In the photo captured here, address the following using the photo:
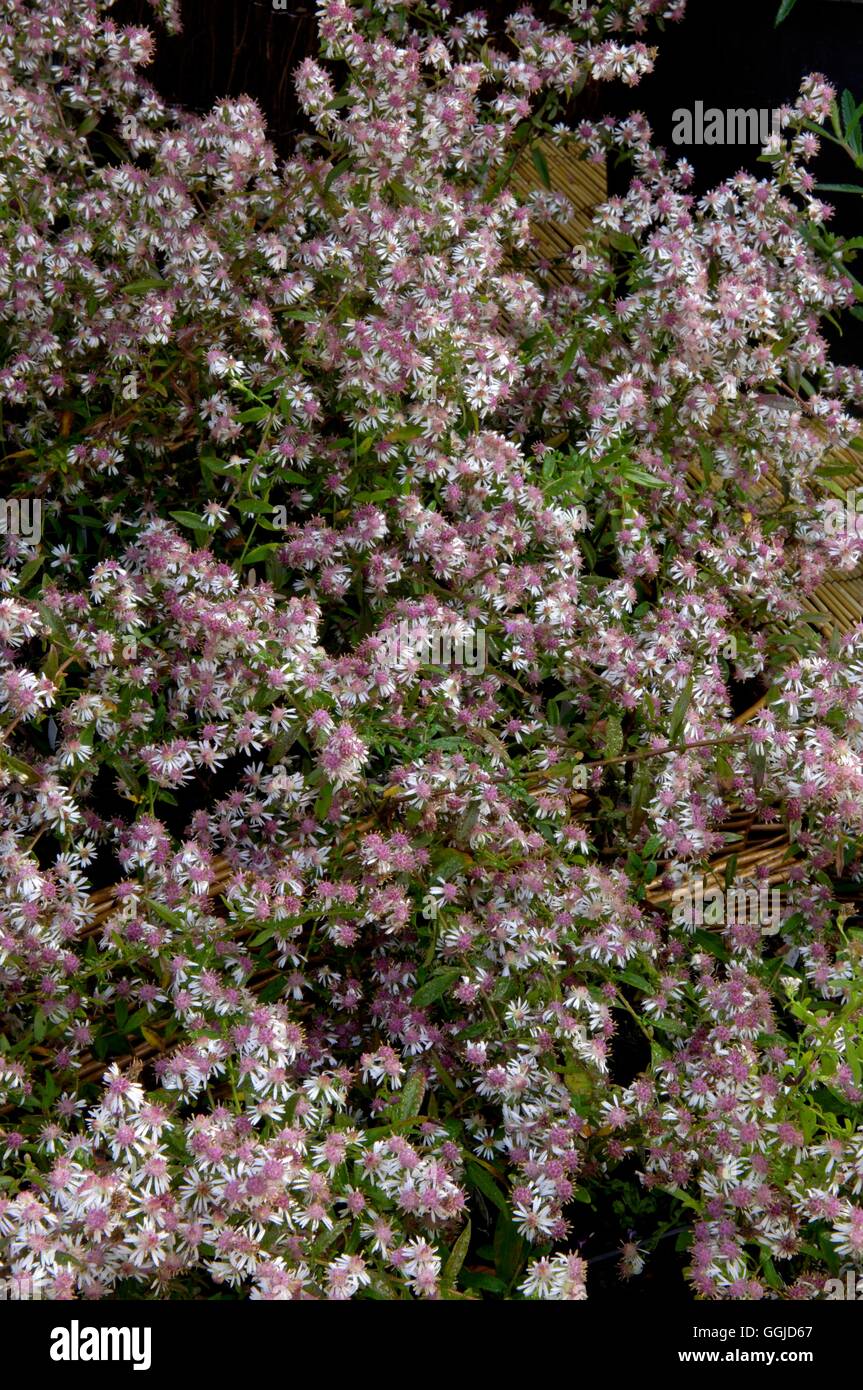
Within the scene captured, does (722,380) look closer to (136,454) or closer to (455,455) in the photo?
(455,455)

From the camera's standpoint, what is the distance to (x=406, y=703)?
142 cm

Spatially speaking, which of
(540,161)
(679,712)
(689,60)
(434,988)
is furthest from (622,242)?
(434,988)

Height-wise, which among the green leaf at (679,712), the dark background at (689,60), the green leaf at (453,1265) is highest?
the dark background at (689,60)

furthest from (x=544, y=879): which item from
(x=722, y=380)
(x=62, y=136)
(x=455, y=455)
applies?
(x=62, y=136)

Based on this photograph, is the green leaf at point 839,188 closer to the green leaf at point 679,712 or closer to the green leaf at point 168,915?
the green leaf at point 679,712

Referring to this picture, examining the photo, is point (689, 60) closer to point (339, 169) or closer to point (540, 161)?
point (540, 161)

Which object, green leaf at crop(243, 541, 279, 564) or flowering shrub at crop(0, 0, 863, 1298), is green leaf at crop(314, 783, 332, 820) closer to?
flowering shrub at crop(0, 0, 863, 1298)

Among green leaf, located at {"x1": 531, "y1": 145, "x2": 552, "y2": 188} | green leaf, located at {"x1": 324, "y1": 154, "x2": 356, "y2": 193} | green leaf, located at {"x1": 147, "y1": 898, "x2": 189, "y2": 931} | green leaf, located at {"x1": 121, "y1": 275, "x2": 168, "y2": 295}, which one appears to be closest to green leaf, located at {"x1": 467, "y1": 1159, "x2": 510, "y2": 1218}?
green leaf, located at {"x1": 147, "y1": 898, "x2": 189, "y2": 931}

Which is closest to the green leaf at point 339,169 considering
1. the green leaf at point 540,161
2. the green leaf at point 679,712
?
the green leaf at point 540,161

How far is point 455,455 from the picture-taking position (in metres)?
1.58

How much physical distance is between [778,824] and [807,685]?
0.71 feet

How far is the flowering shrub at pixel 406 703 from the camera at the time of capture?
1179 millimetres

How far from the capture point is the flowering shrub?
3.87 feet

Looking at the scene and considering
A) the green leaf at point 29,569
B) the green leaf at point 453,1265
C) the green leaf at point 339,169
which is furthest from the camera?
the green leaf at point 339,169
